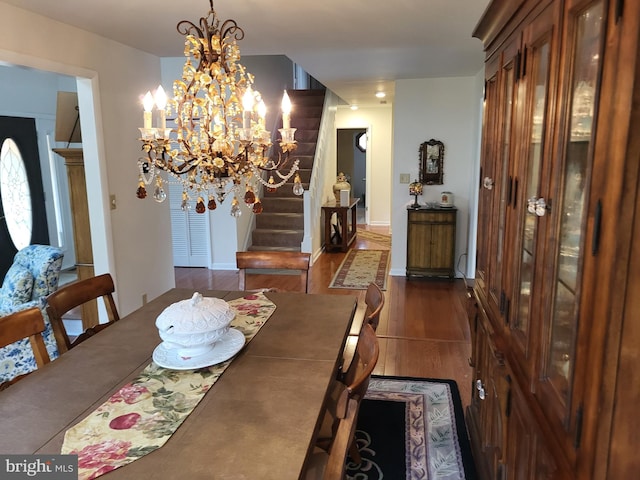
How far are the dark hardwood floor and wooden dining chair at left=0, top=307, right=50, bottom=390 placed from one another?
2.19 m

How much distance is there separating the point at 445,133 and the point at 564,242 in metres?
4.63

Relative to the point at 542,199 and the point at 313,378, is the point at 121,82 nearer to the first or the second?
the point at 313,378

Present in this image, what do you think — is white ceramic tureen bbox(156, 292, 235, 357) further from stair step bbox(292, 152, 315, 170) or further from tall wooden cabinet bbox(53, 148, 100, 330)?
stair step bbox(292, 152, 315, 170)

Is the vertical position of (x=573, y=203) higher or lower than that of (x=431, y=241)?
higher

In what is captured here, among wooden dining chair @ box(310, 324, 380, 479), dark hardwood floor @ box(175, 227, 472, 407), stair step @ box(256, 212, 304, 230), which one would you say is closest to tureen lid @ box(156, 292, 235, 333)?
wooden dining chair @ box(310, 324, 380, 479)

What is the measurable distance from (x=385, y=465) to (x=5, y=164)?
5.23m

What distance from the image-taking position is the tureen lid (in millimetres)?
1650

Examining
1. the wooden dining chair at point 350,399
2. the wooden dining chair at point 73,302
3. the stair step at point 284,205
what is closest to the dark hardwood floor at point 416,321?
the stair step at point 284,205

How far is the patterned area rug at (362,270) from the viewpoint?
5.44 meters

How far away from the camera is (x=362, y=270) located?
19.9 feet

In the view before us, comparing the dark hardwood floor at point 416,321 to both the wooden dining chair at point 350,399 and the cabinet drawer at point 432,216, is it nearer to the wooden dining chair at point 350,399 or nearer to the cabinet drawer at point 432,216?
the cabinet drawer at point 432,216

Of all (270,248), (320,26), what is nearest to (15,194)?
(270,248)

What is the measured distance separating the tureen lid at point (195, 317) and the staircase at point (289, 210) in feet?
15.4

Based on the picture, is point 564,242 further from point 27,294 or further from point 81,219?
point 81,219
